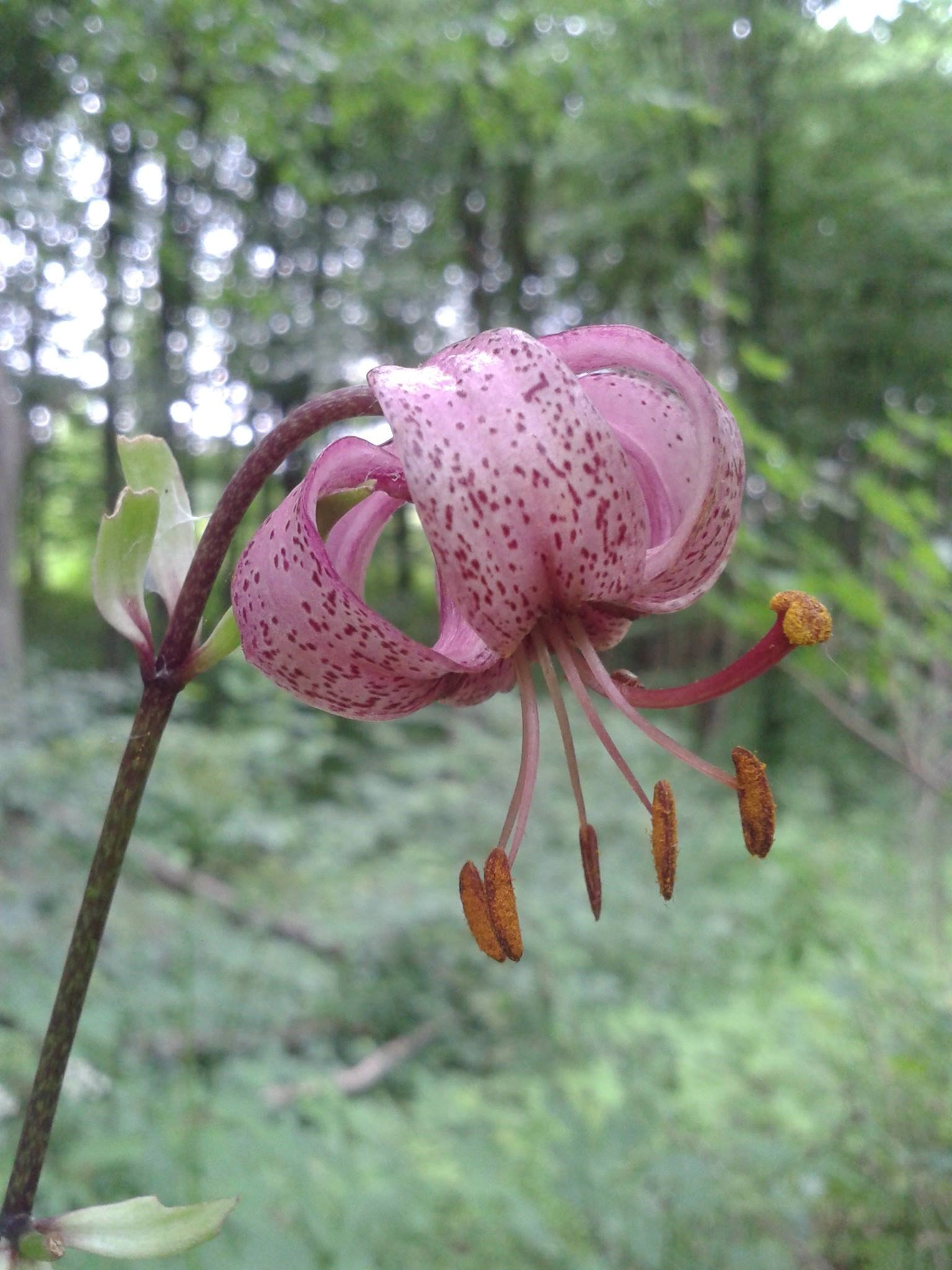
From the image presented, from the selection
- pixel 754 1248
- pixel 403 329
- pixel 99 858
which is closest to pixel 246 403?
pixel 403 329

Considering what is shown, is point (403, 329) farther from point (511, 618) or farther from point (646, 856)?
point (511, 618)

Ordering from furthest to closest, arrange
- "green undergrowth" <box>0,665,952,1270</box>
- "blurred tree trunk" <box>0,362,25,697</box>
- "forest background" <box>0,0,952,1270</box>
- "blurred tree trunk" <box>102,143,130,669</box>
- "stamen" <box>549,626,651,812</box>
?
1. "blurred tree trunk" <box>102,143,130,669</box>
2. "blurred tree trunk" <box>0,362,25,697</box>
3. "forest background" <box>0,0,952,1270</box>
4. "green undergrowth" <box>0,665,952,1270</box>
5. "stamen" <box>549,626,651,812</box>

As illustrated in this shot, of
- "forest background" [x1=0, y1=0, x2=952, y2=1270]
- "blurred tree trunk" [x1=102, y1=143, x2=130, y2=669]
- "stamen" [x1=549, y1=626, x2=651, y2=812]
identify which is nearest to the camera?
"stamen" [x1=549, y1=626, x2=651, y2=812]

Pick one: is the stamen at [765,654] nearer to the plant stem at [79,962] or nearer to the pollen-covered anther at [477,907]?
the pollen-covered anther at [477,907]

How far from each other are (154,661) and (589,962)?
2305mm

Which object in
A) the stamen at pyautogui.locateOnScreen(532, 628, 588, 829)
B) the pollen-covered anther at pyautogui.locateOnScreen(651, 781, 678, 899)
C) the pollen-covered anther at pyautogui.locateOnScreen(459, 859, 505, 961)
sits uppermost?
the stamen at pyautogui.locateOnScreen(532, 628, 588, 829)

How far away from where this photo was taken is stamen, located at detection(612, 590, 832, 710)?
535mm

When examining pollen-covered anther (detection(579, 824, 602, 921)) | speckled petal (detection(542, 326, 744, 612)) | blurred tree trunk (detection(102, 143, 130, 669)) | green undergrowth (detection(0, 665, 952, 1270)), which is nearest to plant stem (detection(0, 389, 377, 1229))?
speckled petal (detection(542, 326, 744, 612))

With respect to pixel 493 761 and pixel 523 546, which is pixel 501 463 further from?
pixel 493 761

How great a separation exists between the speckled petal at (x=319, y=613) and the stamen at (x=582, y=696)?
0.06m

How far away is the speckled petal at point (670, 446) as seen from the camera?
1.70 feet

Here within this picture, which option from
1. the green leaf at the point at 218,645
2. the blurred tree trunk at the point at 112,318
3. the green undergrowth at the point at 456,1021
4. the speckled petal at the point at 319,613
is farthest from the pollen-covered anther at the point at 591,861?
the blurred tree trunk at the point at 112,318

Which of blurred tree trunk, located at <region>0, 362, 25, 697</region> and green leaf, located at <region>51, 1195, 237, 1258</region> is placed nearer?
green leaf, located at <region>51, 1195, 237, 1258</region>

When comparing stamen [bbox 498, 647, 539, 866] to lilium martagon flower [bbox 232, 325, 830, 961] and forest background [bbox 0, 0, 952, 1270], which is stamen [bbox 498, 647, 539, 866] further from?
forest background [bbox 0, 0, 952, 1270]
